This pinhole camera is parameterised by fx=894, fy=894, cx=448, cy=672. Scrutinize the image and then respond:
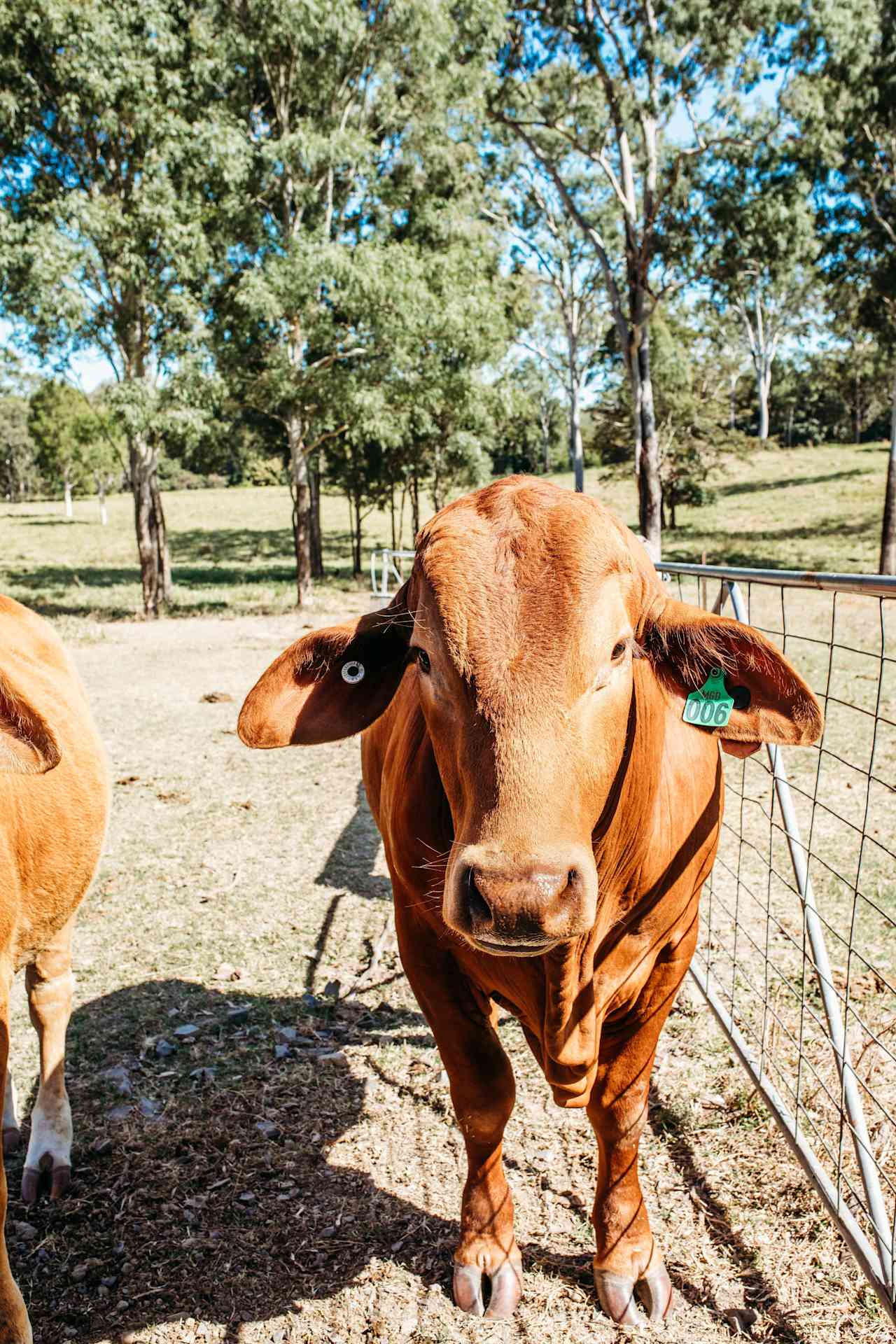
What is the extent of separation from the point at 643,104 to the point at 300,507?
10.6 m

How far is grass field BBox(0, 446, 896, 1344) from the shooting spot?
2529mm

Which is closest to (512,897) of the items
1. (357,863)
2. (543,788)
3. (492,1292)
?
(543,788)

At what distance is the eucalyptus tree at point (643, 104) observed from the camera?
1691 centimetres

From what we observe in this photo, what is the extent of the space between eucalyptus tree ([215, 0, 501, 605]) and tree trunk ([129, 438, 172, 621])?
2.47 m

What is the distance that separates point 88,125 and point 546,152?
13235 mm

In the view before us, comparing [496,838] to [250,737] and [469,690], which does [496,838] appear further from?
[250,737]

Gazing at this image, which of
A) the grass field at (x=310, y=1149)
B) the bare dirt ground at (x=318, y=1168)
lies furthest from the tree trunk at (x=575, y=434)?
the bare dirt ground at (x=318, y=1168)

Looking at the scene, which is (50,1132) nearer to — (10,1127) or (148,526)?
(10,1127)

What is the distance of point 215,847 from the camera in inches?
240

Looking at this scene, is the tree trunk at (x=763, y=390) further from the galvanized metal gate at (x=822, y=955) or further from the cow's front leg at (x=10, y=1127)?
the cow's front leg at (x=10, y=1127)

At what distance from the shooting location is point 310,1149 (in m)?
3.23

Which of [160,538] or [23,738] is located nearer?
[23,738]

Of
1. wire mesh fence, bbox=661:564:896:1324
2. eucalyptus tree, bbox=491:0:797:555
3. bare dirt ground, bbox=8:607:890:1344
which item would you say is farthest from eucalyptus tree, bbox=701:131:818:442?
bare dirt ground, bbox=8:607:890:1344

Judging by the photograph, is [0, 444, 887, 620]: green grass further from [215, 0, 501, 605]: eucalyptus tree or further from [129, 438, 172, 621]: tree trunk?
[215, 0, 501, 605]: eucalyptus tree
